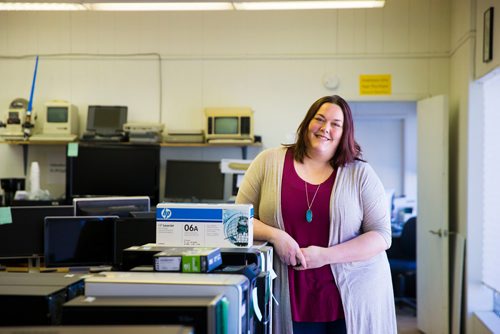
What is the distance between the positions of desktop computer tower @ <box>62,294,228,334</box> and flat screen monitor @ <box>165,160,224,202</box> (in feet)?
13.1

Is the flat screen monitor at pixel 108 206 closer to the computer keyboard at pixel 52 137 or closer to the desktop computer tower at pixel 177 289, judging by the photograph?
the computer keyboard at pixel 52 137

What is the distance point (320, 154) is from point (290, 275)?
0.43 meters

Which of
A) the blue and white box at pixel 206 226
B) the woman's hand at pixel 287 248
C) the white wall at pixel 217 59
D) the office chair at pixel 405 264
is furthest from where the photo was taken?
the office chair at pixel 405 264

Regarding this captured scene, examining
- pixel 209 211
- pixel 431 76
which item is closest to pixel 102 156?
pixel 431 76

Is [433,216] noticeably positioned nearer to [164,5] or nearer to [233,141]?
[233,141]

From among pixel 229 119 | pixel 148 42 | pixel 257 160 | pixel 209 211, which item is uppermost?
pixel 148 42

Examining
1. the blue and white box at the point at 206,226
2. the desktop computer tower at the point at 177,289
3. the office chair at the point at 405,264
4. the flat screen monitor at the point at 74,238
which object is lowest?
the office chair at the point at 405,264

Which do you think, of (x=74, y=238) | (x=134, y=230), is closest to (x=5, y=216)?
(x=74, y=238)

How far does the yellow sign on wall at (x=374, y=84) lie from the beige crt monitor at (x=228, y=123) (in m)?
1.04

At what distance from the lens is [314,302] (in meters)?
1.93

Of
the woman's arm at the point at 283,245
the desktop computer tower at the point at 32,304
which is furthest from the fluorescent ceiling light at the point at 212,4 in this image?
the desktop computer tower at the point at 32,304

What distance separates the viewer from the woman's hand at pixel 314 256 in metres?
1.86

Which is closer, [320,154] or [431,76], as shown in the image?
[320,154]

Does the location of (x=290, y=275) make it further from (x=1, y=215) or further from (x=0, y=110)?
Result: (x=0, y=110)
